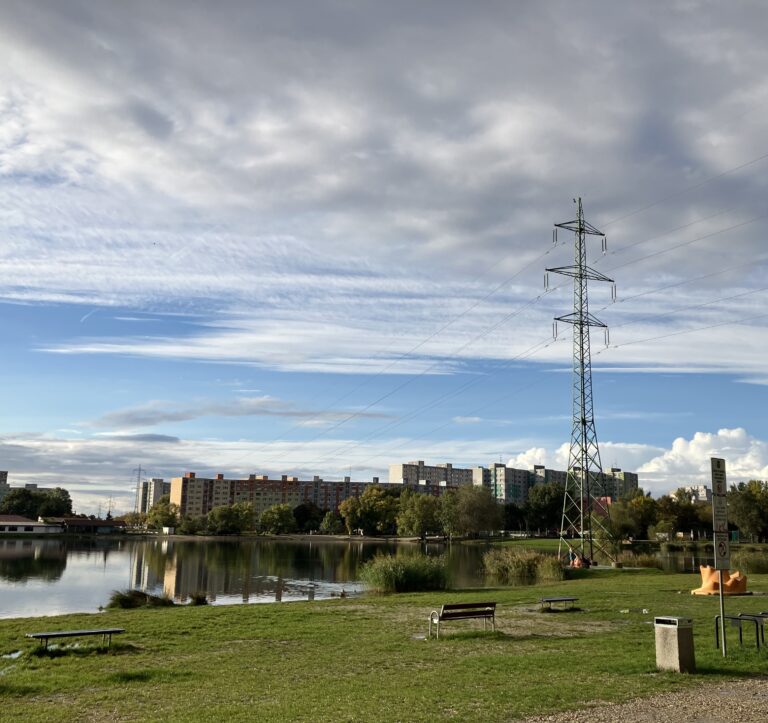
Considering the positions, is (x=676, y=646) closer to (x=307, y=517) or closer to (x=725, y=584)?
(x=725, y=584)

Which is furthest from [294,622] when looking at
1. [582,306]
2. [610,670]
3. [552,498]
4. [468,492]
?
[552,498]

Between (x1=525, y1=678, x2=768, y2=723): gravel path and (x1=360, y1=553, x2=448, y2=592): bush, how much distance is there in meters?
21.6

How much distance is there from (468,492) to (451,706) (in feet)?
385

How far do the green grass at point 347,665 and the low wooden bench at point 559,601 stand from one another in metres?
0.44

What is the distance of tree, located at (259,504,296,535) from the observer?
158000 mm

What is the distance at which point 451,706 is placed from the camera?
409 inches

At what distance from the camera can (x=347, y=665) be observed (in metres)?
14.0

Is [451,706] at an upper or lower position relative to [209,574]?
upper

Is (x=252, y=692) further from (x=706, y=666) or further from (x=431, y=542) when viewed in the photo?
(x=431, y=542)

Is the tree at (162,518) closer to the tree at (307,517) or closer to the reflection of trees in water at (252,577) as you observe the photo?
the tree at (307,517)

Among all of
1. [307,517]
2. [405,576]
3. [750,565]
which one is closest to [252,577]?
[405,576]

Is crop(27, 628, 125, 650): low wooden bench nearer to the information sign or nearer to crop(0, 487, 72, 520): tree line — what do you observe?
the information sign

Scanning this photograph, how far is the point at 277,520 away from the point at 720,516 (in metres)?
151

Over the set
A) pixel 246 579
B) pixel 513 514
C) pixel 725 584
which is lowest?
pixel 246 579
